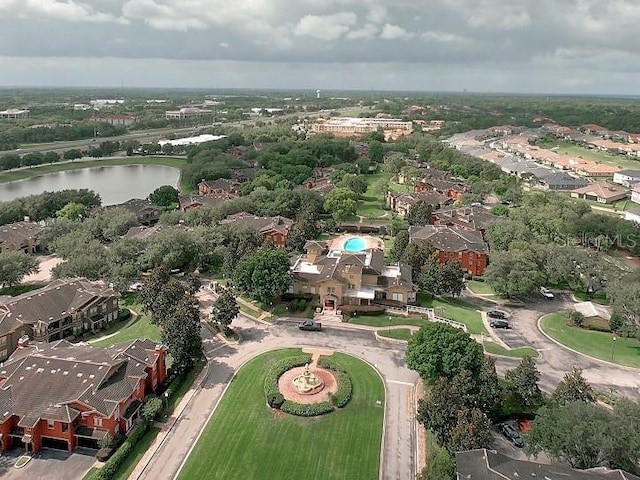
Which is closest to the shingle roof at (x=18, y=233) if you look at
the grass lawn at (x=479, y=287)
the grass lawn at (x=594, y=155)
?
the grass lawn at (x=479, y=287)

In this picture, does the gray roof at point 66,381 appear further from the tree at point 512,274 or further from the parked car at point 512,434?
the tree at point 512,274

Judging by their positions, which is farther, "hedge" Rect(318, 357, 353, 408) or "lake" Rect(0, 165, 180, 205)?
"lake" Rect(0, 165, 180, 205)

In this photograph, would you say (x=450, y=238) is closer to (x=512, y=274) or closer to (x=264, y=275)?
(x=512, y=274)

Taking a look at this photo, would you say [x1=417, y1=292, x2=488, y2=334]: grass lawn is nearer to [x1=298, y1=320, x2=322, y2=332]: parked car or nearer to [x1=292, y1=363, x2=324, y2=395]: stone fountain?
[x1=298, y1=320, x2=322, y2=332]: parked car

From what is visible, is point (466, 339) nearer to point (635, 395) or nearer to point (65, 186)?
point (635, 395)

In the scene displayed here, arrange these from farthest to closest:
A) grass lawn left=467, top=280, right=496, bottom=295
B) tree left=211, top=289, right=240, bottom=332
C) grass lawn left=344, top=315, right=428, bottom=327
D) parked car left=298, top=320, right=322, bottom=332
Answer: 1. grass lawn left=467, top=280, right=496, bottom=295
2. grass lawn left=344, top=315, right=428, bottom=327
3. parked car left=298, top=320, right=322, bottom=332
4. tree left=211, top=289, right=240, bottom=332

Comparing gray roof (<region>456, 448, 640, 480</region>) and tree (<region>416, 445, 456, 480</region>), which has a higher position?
gray roof (<region>456, 448, 640, 480</region>)

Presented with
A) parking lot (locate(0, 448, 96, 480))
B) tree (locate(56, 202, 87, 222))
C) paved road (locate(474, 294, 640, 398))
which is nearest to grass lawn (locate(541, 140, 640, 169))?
paved road (locate(474, 294, 640, 398))
